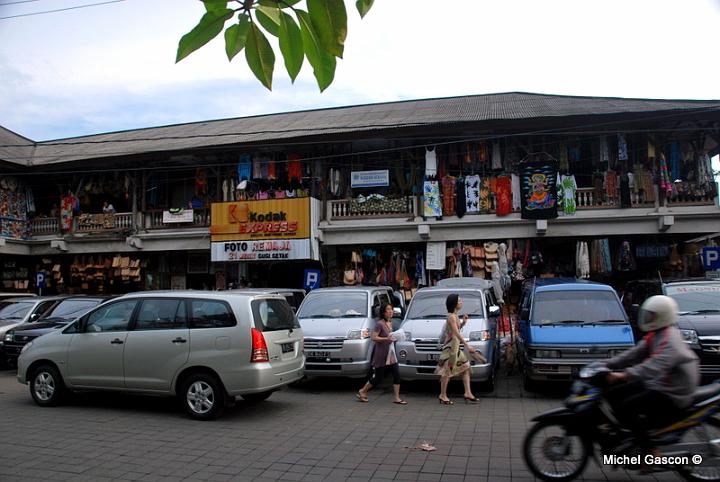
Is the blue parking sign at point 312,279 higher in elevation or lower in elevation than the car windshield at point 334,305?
higher

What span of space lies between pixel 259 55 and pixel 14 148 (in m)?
26.4

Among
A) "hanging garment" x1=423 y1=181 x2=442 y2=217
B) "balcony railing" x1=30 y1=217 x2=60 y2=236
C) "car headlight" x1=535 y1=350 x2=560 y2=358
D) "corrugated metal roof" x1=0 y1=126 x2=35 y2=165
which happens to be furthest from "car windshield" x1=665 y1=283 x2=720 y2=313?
"corrugated metal roof" x1=0 y1=126 x2=35 y2=165

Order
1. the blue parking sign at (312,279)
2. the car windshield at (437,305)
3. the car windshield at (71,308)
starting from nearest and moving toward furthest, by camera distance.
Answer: the car windshield at (437,305) → the car windshield at (71,308) → the blue parking sign at (312,279)

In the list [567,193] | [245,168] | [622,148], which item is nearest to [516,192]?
[567,193]

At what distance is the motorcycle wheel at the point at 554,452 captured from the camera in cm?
484

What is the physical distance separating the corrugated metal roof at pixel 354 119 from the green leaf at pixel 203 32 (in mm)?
14035

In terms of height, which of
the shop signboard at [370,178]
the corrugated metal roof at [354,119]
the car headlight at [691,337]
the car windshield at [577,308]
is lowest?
the car headlight at [691,337]

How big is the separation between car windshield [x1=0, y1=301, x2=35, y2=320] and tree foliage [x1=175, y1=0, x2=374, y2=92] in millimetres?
13869

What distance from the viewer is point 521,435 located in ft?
22.1

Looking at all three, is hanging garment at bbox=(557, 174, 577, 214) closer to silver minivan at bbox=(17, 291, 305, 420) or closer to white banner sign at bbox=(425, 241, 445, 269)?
white banner sign at bbox=(425, 241, 445, 269)

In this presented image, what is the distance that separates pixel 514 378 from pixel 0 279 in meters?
19.3

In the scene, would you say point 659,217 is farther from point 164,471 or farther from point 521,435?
point 164,471

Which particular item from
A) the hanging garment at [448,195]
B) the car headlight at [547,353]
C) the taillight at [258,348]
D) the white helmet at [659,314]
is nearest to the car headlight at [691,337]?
the car headlight at [547,353]

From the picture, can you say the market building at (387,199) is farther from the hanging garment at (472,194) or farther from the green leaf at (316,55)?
the green leaf at (316,55)
